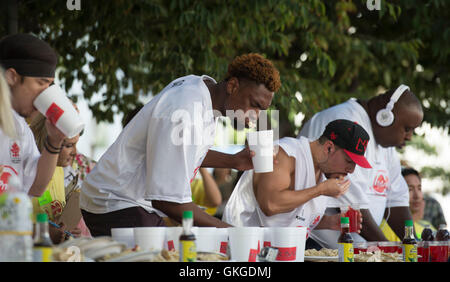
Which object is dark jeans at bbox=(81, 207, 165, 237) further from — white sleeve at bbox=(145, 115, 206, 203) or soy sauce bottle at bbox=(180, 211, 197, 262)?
soy sauce bottle at bbox=(180, 211, 197, 262)

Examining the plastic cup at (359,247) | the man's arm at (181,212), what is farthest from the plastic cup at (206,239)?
the plastic cup at (359,247)

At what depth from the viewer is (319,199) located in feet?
12.3

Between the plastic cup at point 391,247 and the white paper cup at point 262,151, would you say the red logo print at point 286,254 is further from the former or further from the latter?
the plastic cup at point 391,247

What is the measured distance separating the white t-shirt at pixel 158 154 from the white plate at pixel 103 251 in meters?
0.46

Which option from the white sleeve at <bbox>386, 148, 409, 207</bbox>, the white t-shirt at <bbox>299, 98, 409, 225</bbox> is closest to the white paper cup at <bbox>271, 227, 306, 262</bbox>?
the white t-shirt at <bbox>299, 98, 409, 225</bbox>

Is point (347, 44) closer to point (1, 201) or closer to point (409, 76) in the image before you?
point (409, 76)

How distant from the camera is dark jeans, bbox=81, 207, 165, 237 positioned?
2.77 m

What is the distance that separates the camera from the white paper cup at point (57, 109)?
7.00ft

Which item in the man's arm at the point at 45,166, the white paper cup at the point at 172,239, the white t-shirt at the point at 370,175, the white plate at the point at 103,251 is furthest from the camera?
the white t-shirt at the point at 370,175

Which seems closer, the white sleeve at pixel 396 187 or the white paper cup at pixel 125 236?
the white paper cup at pixel 125 236

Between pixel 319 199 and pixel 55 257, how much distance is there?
2164 mm

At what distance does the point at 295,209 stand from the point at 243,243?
145cm
